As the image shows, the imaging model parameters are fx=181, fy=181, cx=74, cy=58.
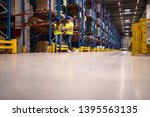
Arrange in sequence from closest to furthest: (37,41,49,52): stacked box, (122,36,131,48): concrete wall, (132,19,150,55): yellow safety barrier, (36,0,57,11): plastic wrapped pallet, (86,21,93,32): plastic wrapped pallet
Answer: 1. (132,19,150,55): yellow safety barrier
2. (36,0,57,11): plastic wrapped pallet
3. (37,41,49,52): stacked box
4. (86,21,93,32): plastic wrapped pallet
5. (122,36,131,48): concrete wall

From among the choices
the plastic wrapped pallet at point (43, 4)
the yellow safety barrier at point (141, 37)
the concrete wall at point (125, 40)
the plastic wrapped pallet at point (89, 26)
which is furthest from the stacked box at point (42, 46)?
A: the concrete wall at point (125, 40)

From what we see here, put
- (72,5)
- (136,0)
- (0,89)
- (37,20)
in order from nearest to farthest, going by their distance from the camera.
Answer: (0,89) → (37,20) → (72,5) → (136,0)

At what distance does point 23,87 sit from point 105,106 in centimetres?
43

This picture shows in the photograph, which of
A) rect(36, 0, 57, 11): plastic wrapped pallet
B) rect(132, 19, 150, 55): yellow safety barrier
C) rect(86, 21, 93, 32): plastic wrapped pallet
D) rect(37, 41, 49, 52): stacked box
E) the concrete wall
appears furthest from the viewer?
the concrete wall

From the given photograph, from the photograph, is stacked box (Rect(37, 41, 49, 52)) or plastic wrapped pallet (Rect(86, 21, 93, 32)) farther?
plastic wrapped pallet (Rect(86, 21, 93, 32))

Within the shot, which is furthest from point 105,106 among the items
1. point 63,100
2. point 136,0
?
point 136,0

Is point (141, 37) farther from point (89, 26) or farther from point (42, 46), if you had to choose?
point (89, 26)

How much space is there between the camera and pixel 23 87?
35.8 inches

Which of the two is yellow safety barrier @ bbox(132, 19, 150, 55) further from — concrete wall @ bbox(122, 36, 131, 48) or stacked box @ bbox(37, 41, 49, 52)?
concrete wall @ bbox(122, 36, 131, 48)

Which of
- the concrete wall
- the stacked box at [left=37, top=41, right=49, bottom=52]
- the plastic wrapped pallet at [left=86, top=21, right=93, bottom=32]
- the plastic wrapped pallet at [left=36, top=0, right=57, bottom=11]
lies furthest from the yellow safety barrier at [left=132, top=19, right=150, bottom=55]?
the concrete wall

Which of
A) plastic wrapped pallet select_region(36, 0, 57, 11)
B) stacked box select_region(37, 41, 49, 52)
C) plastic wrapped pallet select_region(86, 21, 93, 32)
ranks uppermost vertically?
plastic wrapped pallet select_region(36, 0, 57, 11)

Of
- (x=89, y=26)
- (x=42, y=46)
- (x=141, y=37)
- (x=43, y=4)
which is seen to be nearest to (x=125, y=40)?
(x=89, y=26)

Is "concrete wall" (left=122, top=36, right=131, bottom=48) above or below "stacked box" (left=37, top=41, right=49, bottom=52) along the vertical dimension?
above

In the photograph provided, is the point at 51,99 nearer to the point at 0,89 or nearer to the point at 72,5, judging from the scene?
the point at 0,89
